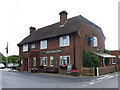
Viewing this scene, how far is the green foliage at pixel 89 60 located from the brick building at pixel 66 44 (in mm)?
678

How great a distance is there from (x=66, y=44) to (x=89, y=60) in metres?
4.17

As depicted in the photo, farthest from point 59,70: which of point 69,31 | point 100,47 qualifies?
point 100,47

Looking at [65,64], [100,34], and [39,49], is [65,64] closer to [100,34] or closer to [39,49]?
[39,49]

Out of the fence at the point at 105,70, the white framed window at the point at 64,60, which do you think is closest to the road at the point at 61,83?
the fence at the point at 105,70

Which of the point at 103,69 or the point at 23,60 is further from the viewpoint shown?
the point at 23,60

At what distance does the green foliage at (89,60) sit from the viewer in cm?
1717

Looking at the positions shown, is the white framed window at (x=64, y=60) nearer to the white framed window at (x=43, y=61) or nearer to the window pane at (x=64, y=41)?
the window pane at (x=64, y=41)

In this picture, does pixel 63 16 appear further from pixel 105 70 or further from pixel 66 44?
pixel 105 70

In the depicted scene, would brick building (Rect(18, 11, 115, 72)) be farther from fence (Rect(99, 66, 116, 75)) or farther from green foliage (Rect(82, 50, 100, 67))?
fence (Rect(99, 66, 116, 75))

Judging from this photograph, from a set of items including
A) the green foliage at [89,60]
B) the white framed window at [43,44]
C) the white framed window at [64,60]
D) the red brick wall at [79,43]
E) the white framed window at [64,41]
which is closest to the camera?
the green foliage at [89,60]

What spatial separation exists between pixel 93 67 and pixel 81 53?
2.66m

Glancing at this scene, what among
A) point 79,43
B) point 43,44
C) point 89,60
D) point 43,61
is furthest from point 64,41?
point 43,61

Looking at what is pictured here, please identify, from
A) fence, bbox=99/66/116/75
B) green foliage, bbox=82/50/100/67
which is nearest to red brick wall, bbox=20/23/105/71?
green foliage, bbox=82/50/100/67

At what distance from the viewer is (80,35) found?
1773 cm
